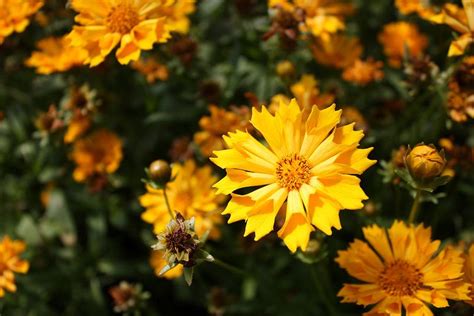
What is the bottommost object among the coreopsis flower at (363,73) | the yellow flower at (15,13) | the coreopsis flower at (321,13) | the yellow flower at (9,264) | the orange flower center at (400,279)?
the orange flower center at (400,279)

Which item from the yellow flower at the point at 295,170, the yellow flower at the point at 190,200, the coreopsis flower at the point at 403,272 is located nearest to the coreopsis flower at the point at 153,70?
the yellow flower at the point at 190,200

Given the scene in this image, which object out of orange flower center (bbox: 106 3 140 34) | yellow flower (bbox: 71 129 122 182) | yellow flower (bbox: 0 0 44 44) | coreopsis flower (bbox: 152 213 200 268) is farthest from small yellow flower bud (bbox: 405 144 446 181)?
yellow flower (bbox: 0 0 44 44)

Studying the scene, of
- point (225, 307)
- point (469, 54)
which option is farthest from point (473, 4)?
point (225, 307)

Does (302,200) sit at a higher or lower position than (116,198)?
lower

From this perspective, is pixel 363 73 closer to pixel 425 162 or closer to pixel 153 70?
pixel 153 70

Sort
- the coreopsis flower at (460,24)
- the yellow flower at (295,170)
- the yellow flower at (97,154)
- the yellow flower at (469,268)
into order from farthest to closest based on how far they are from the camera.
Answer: the yellow flower at (97,154) < the coreopsis flower at (460,24) < the yellow flower at (469,268) < the yellow flower at (295,170)

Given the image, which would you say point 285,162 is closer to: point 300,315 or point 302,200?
point 302,200

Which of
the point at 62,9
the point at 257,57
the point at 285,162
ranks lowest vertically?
the point at 285,162

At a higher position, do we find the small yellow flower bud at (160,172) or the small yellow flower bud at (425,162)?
the small yellow flower bud at (160,172)

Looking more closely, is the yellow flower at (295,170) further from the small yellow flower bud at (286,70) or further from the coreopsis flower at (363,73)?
the coreopsis flower at (363,73)
